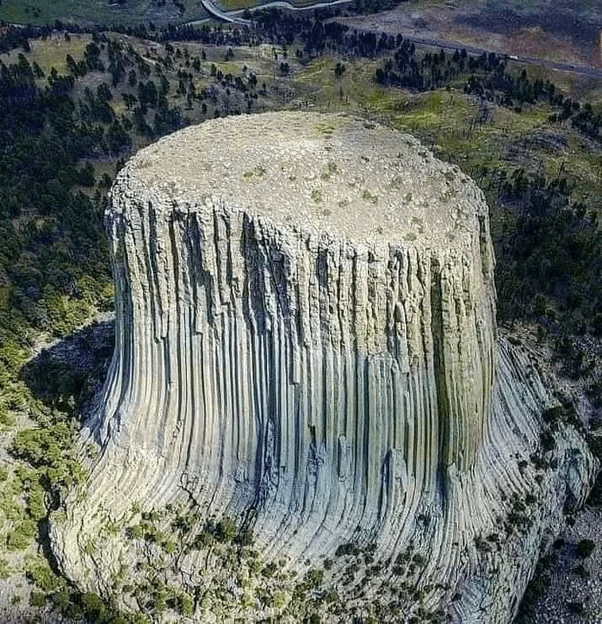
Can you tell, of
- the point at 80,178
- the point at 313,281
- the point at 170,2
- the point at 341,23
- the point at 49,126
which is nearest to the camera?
the point at 313,281

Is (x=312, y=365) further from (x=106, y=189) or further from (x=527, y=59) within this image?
(x=527, y=59)

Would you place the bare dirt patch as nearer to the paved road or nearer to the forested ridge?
the paved road

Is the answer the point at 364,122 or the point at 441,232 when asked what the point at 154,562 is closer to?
the point at 441,232

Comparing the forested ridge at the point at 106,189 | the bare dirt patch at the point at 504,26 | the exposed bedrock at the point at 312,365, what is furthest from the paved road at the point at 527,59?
the exposed bedrock at the point at 312,365

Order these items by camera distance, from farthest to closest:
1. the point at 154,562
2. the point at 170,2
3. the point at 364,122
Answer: the point at 170,2 < the point at 364,122 < the point at 154,562

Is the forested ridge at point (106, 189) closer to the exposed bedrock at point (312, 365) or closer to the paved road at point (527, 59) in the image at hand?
the paved road at point (527, 59)

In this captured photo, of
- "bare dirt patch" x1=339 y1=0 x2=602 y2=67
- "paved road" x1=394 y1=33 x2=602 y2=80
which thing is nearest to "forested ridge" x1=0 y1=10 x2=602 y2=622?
"paved road" x1=394 y1=33 x2=602 y2=80

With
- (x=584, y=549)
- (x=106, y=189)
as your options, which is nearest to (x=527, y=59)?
(x=106, y=189)

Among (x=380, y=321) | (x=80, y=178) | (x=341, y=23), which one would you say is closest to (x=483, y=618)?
(x=380, y=321)
